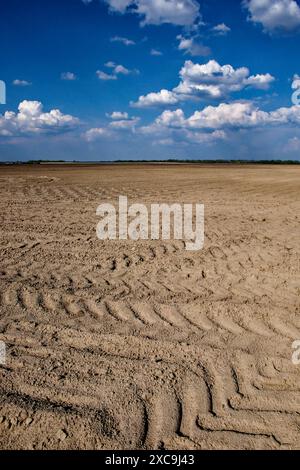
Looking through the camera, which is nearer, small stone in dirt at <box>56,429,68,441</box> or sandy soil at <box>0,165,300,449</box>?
small stone in dirt at <box>56,429,68,441</box>

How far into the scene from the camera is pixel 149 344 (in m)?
3.59

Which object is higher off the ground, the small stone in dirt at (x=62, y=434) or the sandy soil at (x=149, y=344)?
the sandy soil at (x=149, y=344)

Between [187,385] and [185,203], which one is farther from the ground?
[185,203]

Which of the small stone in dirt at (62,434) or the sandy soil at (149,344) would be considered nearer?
the small stone in dirt at (62,434)

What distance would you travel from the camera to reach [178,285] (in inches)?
196

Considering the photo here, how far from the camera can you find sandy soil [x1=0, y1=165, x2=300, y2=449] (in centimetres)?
262

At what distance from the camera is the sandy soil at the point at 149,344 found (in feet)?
8.60

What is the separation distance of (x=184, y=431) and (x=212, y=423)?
22 cm

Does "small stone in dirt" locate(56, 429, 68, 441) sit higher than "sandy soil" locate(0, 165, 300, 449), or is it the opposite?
"sandy soil" locate(0, 165, 300, 449)

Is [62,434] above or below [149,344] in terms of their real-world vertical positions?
below

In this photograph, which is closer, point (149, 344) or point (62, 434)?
point (62, 434)
